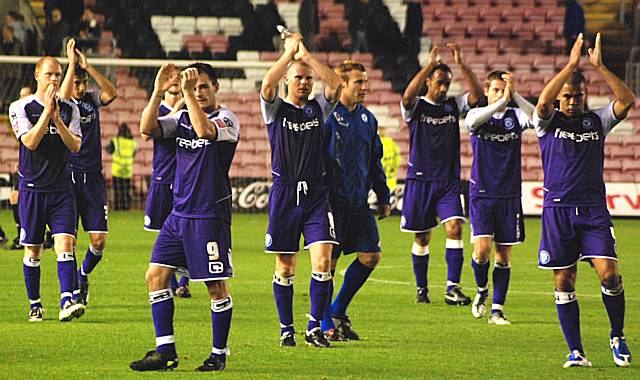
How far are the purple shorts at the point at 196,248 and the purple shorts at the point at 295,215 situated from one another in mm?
1183

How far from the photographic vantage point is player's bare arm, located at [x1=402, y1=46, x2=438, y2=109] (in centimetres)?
1142

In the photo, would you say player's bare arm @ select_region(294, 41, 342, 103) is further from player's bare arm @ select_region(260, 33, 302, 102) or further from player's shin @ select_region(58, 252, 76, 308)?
player's shin @ select_region(58, 252, 76, 308)

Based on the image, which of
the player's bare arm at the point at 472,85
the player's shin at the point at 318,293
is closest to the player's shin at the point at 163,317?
the player's shin at the point at 318,293

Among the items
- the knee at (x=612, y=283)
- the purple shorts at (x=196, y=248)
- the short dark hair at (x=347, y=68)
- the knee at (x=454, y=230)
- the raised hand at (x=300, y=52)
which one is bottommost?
the knee at (x=454, y=230)

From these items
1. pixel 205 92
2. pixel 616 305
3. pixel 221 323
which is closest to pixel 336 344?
pixel 221 323

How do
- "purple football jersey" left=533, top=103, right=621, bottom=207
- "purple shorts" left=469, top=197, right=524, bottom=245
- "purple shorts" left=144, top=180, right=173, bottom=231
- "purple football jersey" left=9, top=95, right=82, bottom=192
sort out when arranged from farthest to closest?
"purple shorts" left=144, top=180, right=173, bottom=231 → "purple shorts" left=469, top=197, right=524, bottom=245 → "purple football jersey" left=9, top=95, right=82, bottom=192 → "purple football jersey" left=533, top=103, right=621, bottom=207

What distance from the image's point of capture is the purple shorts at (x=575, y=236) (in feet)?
28.9

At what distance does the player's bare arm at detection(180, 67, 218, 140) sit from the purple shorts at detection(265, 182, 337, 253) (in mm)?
1562

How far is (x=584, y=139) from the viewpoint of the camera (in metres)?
8.97

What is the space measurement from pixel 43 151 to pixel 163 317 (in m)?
3.03

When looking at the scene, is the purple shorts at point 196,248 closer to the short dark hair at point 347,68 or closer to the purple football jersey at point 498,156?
the short dark hair at point 347,68

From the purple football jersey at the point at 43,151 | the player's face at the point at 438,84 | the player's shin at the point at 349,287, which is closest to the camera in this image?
the player's shin at the point at 349,287

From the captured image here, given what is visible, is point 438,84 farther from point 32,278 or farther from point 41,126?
point 32,278

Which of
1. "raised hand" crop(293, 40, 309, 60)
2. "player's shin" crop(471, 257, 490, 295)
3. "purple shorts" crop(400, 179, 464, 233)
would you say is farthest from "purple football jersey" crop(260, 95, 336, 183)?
"purple shorts" crop(400, 179, 464, 233)
